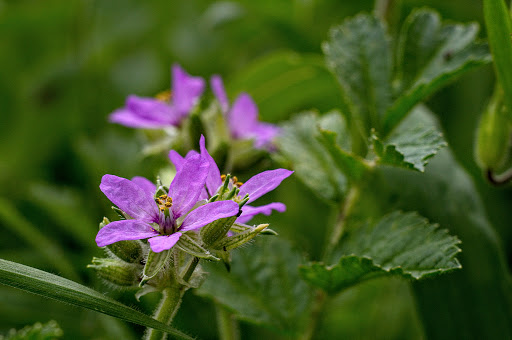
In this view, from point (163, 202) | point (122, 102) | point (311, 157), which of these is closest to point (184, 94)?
point (311, 157)

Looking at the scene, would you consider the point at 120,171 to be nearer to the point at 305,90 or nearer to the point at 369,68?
the point at 305,90

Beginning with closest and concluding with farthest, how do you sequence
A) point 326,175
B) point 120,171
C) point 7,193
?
point 326,175, point 120,171, point 7,193

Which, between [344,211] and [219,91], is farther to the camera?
[219,91]

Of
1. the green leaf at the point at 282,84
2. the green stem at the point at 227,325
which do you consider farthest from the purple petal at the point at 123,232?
the green leaf at the point at 282,84

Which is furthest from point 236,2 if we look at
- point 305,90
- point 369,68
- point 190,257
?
point 190,257

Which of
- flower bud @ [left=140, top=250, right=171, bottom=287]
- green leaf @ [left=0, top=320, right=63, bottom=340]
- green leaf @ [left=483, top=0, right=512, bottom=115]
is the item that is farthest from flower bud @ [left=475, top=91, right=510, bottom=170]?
Result: green leaf @ [left=0, top=320, right=63, bottom=340]

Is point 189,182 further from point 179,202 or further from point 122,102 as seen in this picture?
point 122,102
